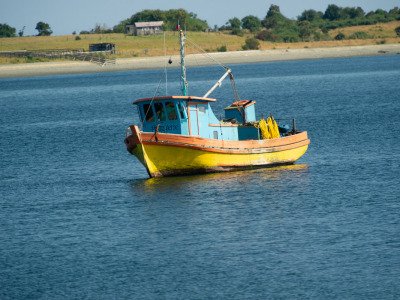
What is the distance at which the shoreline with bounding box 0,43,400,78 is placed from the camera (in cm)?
14138

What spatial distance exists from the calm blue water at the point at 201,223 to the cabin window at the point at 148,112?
8.52 feet

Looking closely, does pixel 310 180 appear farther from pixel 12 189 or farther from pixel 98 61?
pixel 98 61

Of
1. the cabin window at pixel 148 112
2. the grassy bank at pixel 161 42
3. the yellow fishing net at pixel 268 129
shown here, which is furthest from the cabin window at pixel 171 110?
the grassy bank at pixel 161 42

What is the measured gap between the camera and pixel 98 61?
14812 cm

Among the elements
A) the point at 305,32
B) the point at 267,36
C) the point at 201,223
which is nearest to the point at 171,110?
the point at 201,223

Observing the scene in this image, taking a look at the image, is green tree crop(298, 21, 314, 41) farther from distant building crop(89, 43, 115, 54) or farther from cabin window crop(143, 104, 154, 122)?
cabin window crop(143, 104, 154, 122)

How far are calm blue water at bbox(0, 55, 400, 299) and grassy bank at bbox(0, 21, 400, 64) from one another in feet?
300

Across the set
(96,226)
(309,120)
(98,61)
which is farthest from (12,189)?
(98,61)

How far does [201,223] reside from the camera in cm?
3522

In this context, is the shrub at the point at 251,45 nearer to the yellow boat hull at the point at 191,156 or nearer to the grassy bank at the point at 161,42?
the grassy bank at the point at 161,42

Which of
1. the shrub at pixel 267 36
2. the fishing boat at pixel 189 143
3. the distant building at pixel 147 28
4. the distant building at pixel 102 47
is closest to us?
the fishing boat at pixel 189 143

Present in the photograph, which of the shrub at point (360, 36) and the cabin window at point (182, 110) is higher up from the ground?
the cabin window at point (182, 110)

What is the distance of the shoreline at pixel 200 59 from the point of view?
464ft

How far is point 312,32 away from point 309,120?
395ft
